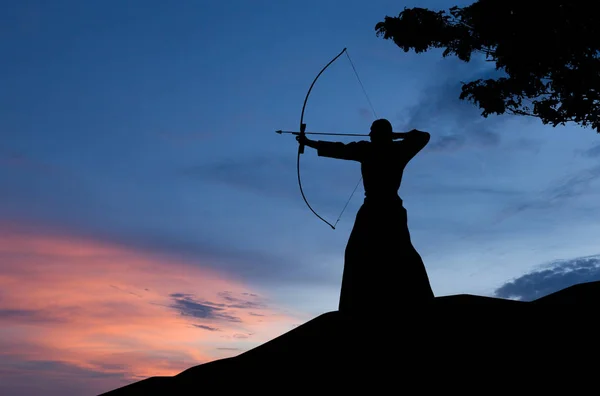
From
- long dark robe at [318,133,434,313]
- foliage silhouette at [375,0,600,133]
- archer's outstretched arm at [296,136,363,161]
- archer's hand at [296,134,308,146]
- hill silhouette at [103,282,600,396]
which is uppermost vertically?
foliage silhouette at [375,0,600,133]

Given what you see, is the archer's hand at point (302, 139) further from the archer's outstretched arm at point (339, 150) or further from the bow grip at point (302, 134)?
the archer's outstretched arm at point (339, 150)

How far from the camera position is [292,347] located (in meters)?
6.83

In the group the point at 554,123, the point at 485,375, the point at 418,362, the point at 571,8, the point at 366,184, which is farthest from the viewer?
the point at 554,123

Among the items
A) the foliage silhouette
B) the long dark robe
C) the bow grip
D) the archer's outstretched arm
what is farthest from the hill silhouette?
the foliage silhouette

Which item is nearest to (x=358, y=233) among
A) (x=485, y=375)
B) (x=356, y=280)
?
(x=356, y=280)

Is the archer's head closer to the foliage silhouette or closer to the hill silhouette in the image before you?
the hill silhouette

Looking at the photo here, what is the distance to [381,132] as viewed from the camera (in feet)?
22.1

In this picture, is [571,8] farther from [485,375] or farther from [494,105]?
[485,375]

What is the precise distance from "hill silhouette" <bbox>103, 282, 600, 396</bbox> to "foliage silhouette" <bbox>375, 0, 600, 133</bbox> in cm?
464

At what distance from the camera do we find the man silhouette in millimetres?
6348

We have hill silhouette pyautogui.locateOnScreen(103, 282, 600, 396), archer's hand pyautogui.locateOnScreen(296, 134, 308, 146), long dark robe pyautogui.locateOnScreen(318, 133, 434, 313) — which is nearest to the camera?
hill silhouette pyautogui.locateOnScreen(103, 282, 600, 396)

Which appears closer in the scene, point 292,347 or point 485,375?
point 485,375

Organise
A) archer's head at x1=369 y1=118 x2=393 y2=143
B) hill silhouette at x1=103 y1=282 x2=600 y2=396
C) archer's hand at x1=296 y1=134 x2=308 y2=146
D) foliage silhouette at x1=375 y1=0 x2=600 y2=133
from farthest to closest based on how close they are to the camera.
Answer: foliage silhouette at x1=375 y1=0 x2=600 y2=133 < archer's hand at x1=296 y1=134 x2=308 y2=146 < archer's head at x1=369 y1=118 x2=393 y2=143 < hill silhouette at x1=103 y1=282 x2=600 y2=396

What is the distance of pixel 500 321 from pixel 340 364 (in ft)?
5.50
